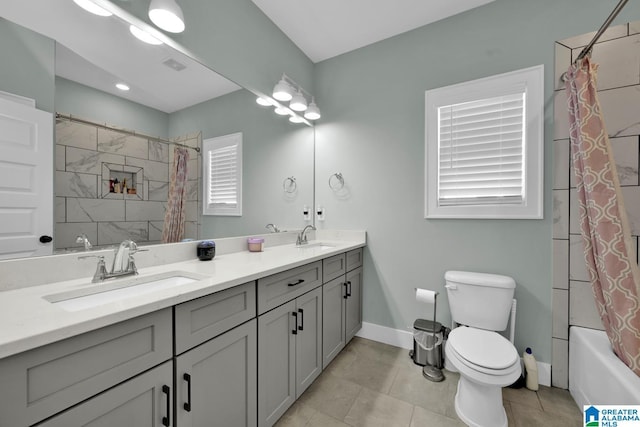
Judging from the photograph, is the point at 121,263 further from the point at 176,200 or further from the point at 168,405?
the point at 168,405

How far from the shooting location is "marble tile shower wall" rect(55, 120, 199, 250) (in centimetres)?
110

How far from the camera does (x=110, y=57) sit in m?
1.25

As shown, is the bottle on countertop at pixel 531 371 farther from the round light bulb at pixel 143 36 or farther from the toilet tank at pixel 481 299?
the round light bulb at pixel 143 36

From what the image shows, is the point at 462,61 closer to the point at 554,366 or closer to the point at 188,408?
the point at 554,366

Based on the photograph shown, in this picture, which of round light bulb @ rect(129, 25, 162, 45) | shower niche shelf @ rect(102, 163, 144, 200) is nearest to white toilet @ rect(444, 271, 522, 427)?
shower niche shelf @ rect(102, 163, 144, 200)

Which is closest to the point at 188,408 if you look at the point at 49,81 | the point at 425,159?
the point at 49,81

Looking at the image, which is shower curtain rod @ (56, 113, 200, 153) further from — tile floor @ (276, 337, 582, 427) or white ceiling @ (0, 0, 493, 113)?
tile floor @ (276, 337, 582, 427)

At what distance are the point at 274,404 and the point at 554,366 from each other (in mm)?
1855

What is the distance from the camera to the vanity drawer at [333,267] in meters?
1.85

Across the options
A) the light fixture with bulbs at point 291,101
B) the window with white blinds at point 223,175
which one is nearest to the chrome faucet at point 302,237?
the window with white blinds at point 223,175

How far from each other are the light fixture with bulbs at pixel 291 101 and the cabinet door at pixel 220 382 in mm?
1763

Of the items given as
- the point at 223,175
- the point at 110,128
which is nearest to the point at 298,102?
the point at 223,175

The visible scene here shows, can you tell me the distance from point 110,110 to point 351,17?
188 centimetres

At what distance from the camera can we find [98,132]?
119 cm
